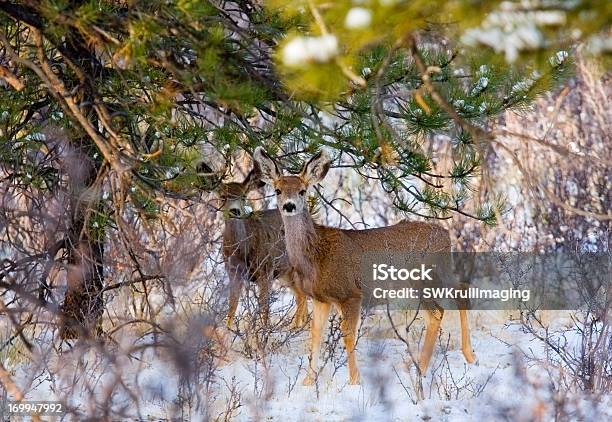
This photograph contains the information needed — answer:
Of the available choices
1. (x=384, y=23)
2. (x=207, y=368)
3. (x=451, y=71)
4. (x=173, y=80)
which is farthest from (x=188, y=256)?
(x=384, y=23)

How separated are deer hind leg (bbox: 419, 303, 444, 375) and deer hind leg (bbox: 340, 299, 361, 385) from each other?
0.57m

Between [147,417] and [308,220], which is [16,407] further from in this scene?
[308,220]

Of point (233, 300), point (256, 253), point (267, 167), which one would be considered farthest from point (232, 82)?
point (256, 253)

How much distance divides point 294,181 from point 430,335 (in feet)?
6.20

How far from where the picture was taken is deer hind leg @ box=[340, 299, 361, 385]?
8477 millimetres

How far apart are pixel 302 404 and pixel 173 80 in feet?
9.42

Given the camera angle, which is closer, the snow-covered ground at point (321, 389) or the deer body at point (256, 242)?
the snow-covered ground at point (321, 389)

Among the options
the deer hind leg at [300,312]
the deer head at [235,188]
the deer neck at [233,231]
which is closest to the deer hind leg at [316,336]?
the deer head at [235,188]

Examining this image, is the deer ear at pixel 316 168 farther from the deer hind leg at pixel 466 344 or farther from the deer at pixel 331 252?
the deer hind leg at pixel 466 344

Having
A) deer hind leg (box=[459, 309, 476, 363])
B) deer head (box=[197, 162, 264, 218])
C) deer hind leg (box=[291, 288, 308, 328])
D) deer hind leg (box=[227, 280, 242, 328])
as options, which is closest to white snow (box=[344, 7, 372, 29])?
deer head (box=[197, 162, 264, 218])

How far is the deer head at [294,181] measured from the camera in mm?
8633

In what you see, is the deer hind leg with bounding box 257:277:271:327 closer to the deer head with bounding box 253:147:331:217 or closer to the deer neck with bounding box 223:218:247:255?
the deer head with bounding box 253:147:331:217

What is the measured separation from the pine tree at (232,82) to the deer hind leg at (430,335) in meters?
1.68

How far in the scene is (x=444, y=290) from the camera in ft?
33.3
